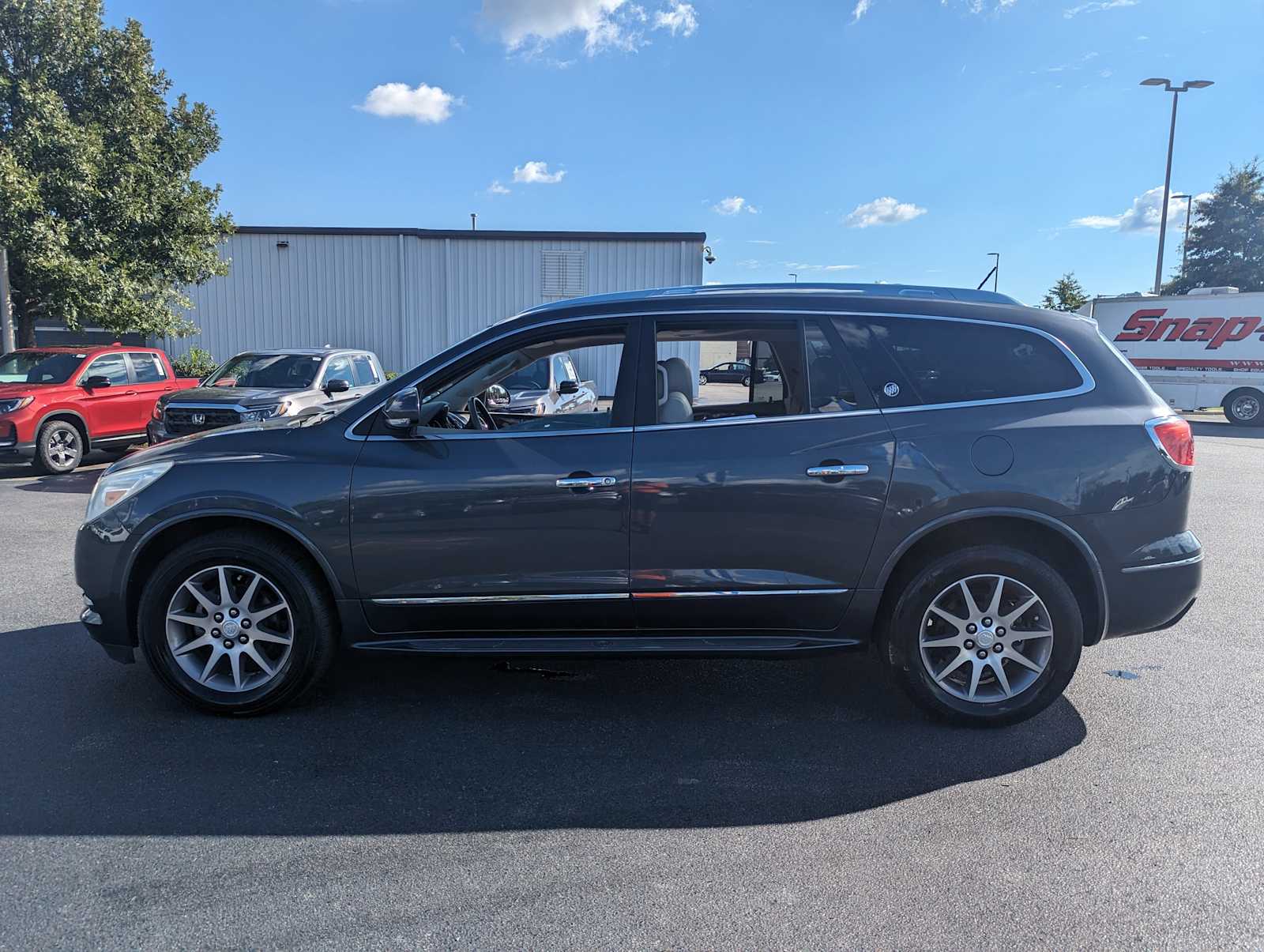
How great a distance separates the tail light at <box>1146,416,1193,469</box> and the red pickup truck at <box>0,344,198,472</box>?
12336mm

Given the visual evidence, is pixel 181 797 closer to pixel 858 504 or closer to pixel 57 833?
pixel 57 833

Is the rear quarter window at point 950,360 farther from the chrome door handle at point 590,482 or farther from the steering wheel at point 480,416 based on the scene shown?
the steering wheel at point 480,416

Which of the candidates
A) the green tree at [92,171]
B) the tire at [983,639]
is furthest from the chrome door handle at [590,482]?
the green tree at [92,171]

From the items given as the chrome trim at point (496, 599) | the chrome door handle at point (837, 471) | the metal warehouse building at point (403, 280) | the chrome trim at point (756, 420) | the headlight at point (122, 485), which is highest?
the metal warehouse building at point (403, 280)

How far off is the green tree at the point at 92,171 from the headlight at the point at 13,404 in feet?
13.0

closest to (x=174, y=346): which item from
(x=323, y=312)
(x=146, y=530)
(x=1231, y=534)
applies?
(x=323, y=312)

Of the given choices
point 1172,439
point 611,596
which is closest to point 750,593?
point 611,596

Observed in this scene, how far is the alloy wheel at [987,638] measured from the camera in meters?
3.81

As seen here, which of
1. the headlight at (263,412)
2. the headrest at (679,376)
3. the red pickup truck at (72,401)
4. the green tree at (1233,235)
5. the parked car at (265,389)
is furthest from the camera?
the green tree at (1233,235)

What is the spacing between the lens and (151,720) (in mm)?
3898

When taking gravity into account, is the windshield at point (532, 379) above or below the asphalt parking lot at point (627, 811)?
above

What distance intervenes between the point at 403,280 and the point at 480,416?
2009 centimetres

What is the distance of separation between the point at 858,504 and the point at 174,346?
2481cm

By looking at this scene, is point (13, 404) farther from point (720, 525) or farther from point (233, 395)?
point (720, 525)
